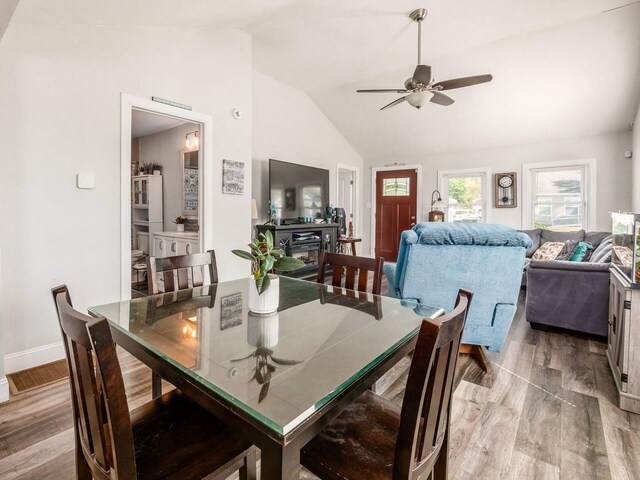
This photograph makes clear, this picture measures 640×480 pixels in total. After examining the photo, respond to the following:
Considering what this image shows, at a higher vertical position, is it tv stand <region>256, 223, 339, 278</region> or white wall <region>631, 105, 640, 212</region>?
white wall <region>631, 105, 640, 212</region>

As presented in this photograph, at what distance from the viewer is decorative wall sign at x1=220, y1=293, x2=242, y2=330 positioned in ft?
4.50

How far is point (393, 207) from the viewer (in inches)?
287

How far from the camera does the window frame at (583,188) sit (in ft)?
17.8

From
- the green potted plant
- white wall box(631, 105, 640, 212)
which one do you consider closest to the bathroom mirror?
the green potted plant

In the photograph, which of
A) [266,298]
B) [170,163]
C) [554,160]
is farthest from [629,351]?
[170,163]

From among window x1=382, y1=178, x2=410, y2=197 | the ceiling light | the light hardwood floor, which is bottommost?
the light hardwood floor

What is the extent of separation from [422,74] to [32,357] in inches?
159

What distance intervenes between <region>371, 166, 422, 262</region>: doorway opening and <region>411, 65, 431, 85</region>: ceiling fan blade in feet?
12.4

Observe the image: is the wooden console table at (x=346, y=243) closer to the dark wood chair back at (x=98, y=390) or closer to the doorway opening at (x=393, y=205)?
the doorway opening at (x=393, y=205)

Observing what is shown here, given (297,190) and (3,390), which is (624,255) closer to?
(3,390)

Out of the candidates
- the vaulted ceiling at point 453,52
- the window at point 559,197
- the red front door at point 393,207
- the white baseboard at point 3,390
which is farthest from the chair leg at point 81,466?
the window at point 559,197

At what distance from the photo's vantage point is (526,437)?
5.70 ft

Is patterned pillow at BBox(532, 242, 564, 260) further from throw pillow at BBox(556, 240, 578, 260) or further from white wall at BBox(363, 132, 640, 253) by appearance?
white wall at BBox(363, 132, 640, 253)

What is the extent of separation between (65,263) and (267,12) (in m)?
2.93
